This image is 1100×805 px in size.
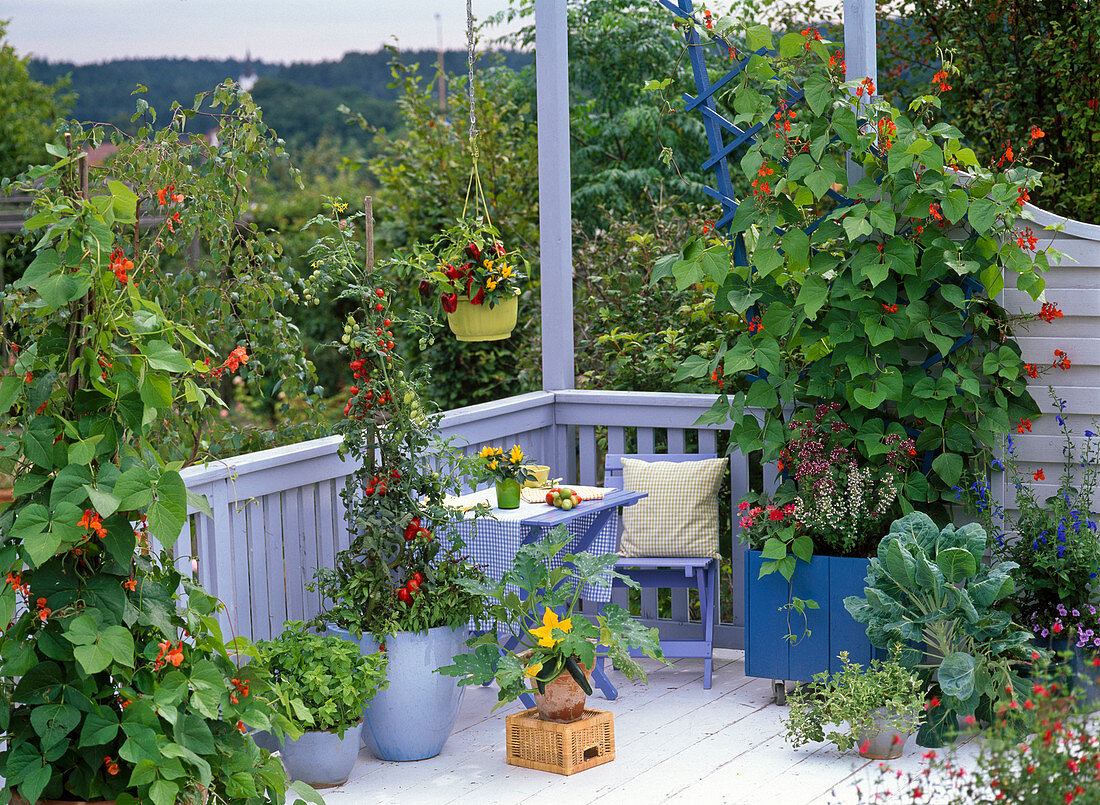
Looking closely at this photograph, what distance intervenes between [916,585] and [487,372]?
13.3 feet

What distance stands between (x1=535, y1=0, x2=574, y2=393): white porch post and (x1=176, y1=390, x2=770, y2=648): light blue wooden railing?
8.9 inches

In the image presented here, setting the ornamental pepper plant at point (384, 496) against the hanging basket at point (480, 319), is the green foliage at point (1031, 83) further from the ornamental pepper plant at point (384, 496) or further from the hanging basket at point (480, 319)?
the ornamental pepper plant at point (384, 496)

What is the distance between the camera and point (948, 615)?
337 cm

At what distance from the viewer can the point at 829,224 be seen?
3.63 m

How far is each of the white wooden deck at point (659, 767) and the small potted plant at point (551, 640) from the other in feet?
0.75

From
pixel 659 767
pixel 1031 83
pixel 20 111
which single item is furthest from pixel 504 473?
pixel 20 111

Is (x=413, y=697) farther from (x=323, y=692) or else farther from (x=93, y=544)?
(x=93, y=544)

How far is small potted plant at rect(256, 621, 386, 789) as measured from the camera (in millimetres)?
3186

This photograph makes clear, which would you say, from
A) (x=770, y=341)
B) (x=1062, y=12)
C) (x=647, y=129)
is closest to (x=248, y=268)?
(x=770, y=341)

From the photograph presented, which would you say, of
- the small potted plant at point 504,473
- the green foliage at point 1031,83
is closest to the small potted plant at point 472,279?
the small potted plant at point 504,473

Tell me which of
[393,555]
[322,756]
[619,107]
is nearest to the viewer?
[322,756]

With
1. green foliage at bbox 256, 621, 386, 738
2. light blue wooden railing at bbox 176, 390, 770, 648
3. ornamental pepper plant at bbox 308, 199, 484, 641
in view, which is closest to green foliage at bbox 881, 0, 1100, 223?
light blue wooden railing at bbox 176, 390, 770, 648

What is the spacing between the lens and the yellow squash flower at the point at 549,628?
331 centimetres

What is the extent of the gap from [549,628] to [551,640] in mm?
35
